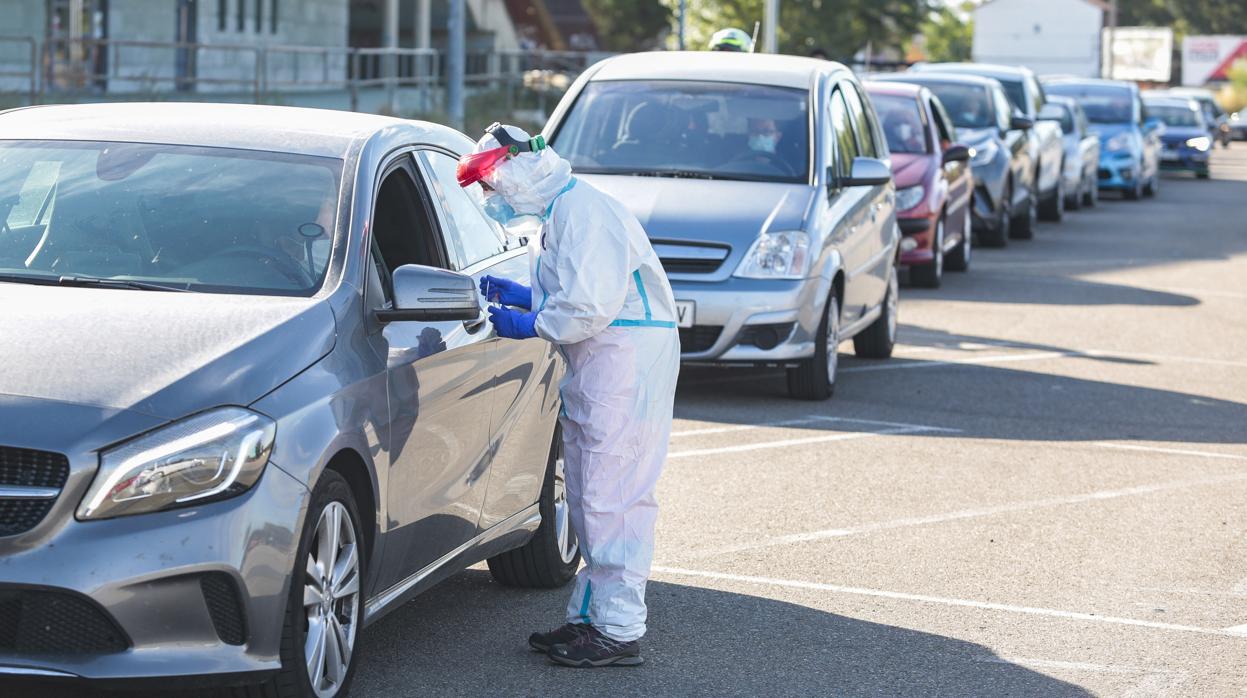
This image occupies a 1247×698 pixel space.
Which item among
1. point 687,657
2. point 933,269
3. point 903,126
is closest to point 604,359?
point 687,657

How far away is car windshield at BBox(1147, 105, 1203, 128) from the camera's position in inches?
1700

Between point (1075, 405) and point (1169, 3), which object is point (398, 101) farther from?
point (1169, 3)

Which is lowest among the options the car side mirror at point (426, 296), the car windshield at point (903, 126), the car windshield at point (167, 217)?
the car windshield at point (903, 126)

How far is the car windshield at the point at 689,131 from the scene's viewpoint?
11.9m

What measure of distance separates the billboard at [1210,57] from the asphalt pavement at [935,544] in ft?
309

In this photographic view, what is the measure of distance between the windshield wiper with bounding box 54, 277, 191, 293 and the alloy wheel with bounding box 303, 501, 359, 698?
2.63 ft

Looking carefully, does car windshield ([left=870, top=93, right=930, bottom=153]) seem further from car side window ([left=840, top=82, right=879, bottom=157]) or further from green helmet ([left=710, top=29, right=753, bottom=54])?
car side window ([left=840, top=82, right=879, bottom=157])

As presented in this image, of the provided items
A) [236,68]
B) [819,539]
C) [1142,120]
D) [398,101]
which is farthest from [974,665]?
[236,68]

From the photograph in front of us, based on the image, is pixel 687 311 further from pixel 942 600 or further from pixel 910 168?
pixel 910 168

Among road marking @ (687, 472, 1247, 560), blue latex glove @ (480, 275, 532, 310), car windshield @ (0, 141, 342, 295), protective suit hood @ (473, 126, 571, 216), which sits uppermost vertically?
protective suit hood @ (473, 126, 571, 216)

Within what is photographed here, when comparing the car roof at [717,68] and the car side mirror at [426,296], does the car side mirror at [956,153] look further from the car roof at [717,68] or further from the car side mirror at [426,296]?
the car side mirror at [426,296]

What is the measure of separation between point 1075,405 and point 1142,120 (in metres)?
23.2

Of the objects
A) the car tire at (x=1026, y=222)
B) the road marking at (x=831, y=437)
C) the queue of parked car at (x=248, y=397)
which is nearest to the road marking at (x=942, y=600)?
the queue of parked car at (x=248, y=397)

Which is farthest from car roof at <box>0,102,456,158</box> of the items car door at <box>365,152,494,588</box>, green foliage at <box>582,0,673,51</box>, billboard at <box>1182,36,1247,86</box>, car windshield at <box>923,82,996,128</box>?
billboard at <box>1182,36,1247,86</box>
